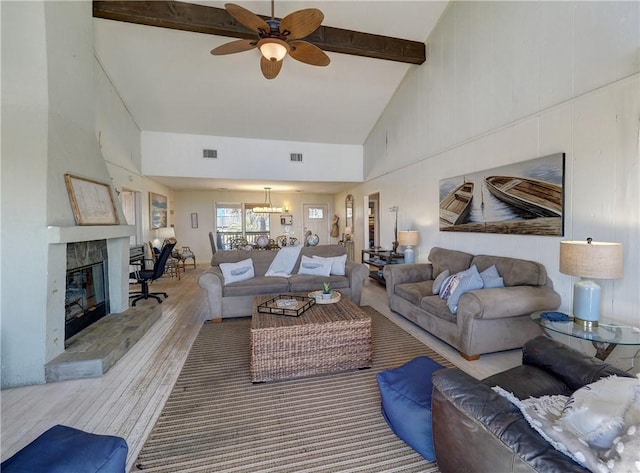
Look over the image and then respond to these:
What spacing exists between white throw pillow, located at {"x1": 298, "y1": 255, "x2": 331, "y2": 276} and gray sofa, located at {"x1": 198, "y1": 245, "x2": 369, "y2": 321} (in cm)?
9

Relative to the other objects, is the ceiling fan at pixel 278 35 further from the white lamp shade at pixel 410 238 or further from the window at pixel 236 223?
the window at pixel 236 223

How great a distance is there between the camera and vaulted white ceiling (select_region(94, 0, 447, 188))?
4.04 meters

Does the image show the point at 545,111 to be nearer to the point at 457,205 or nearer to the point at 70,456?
the point at 457,205

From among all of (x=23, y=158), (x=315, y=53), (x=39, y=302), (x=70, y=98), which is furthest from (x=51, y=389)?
(x=315, y=53)

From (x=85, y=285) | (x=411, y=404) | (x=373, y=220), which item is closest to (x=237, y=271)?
(x=85, y=285)

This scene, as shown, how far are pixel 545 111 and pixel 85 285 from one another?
5.11m

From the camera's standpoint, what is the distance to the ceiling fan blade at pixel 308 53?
3.17 m

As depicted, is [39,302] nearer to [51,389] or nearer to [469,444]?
[51,389]

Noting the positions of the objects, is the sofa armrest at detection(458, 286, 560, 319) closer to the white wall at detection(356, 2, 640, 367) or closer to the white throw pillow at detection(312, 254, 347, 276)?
the white wall at detection(356, 2, 640, 367)

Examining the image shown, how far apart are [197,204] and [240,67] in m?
5.50

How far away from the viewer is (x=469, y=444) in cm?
113

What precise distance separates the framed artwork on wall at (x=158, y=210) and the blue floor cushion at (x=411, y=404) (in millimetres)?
6786

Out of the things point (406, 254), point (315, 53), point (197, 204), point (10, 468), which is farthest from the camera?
point (197, 204)

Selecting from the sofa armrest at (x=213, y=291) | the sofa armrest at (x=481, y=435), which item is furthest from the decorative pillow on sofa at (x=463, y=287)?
the sofa armrest at (x=213, y=291)
